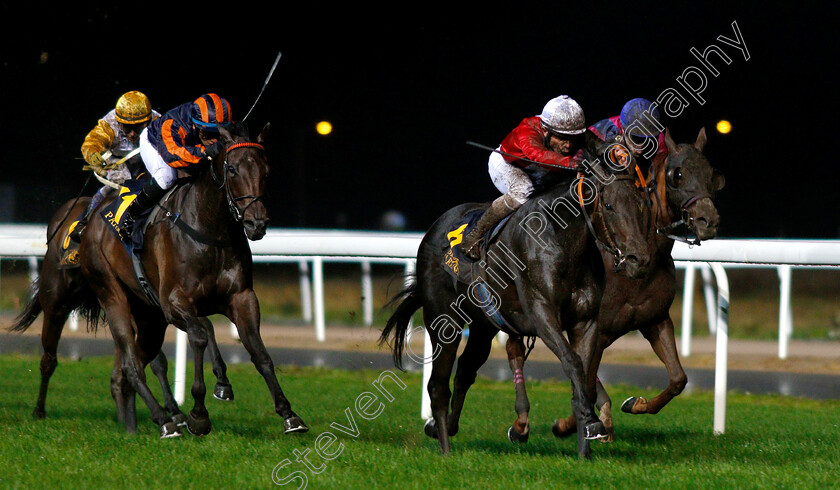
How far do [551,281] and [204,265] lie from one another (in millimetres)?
1896

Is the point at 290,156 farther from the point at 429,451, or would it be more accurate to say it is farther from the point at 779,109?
the point at 429,451

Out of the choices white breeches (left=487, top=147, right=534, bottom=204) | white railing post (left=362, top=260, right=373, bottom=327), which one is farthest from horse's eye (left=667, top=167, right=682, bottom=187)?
white railing post (left=362, top=260, right=373, bottom=327)

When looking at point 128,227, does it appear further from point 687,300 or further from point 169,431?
point 687,300

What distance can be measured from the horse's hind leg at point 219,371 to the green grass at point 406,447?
0.20 meters

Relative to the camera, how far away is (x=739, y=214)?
15.5 meters

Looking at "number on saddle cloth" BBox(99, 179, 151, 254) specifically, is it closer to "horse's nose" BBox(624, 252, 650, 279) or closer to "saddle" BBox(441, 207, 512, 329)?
"saddle" BBox(441, 207, 512, 329)

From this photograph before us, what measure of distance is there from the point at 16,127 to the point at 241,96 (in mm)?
3507

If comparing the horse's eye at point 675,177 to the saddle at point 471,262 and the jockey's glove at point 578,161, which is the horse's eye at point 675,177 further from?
the saddle at point 471,262

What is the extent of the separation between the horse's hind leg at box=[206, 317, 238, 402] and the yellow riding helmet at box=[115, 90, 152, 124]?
5.22 ft

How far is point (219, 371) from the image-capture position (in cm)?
576

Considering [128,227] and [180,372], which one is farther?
[180,372]

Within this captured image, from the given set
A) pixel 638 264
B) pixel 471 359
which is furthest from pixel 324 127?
pixel 638 264

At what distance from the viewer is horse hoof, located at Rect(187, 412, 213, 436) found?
5420mm

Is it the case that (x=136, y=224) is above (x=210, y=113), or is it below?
below
